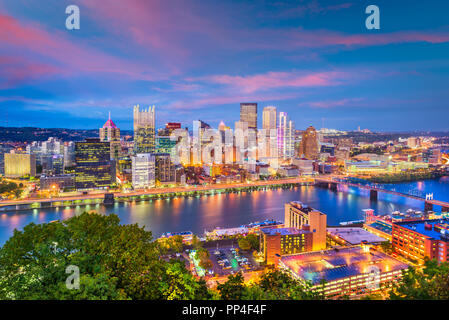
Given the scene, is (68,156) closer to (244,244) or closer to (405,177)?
(244,244)

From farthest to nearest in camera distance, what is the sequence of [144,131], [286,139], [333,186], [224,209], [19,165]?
1. [286,139]
2. [144,131]
3. [19,165]
4. [333,186]
5. [224,209]

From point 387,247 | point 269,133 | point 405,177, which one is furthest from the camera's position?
point 269,133

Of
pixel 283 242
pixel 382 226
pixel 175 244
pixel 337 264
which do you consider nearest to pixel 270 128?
pixel 382 226

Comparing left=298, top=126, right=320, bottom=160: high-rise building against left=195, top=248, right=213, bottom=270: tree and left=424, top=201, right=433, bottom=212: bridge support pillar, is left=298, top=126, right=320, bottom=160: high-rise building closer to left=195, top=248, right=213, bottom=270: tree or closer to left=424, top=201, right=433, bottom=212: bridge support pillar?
left=424, top=201, right=433, bottom=212: bridge support pillar

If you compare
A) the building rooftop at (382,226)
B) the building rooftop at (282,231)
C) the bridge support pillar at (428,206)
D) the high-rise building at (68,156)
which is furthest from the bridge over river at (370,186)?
the high-rise building at (68,156)

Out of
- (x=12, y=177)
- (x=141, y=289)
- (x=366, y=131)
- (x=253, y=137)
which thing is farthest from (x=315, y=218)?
(x=366, y=131)

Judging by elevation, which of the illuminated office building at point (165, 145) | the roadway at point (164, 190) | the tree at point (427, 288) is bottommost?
the roadway at point (164, 190)

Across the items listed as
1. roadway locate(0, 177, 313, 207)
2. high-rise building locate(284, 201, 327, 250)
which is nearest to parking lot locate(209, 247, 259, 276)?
high-rise building locate(284, 201, 327, 250)

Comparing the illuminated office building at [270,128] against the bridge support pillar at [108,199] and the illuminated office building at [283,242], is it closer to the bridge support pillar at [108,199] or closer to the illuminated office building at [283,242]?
the bridge support pillar at [108,199]
